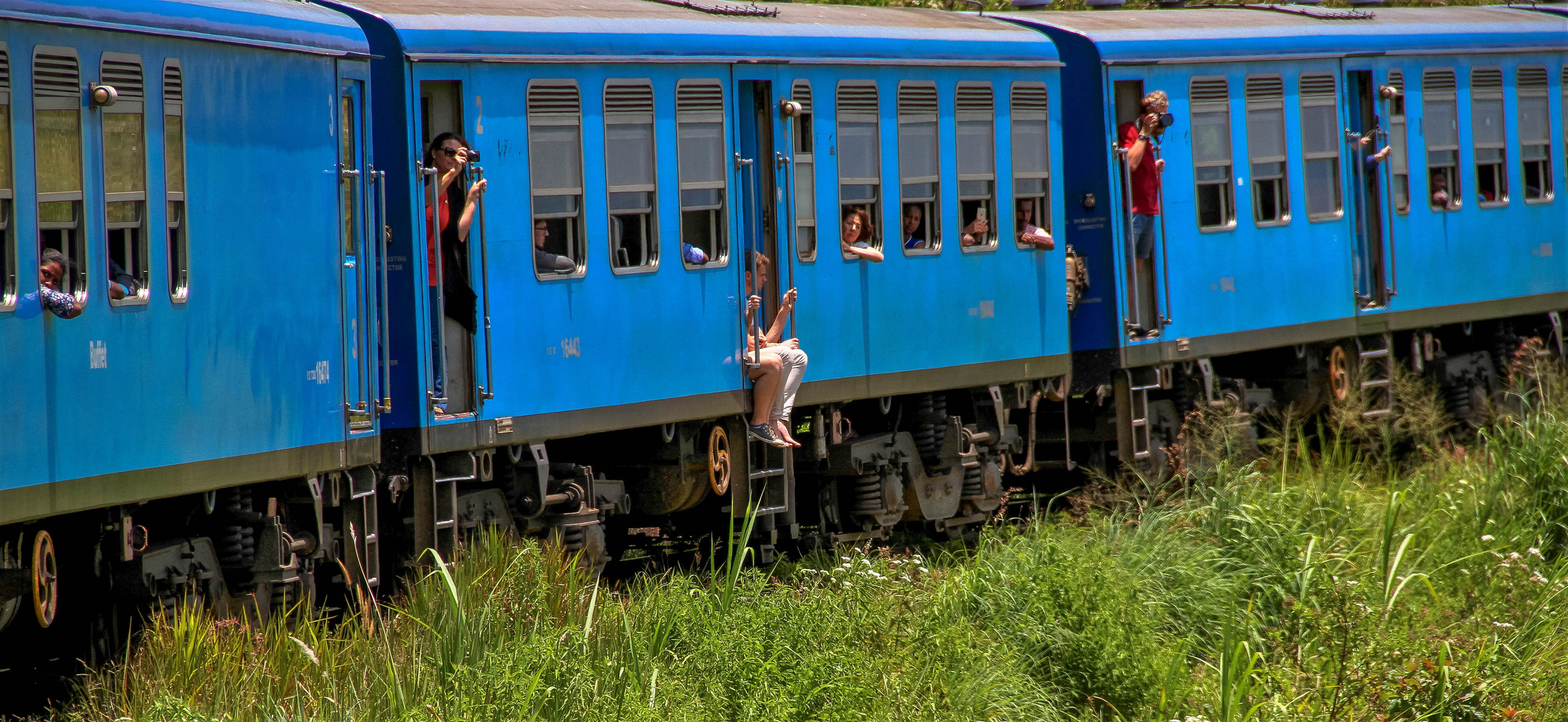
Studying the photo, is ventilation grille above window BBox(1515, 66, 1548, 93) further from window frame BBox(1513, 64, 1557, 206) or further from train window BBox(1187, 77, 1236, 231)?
train window BBox(1187, 77, 1236, 231)

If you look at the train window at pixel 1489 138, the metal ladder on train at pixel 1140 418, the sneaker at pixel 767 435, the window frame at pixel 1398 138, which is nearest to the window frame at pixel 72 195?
the sneaker at pixel 767 435

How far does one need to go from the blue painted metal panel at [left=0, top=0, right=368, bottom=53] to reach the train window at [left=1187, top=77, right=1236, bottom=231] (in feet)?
25.9

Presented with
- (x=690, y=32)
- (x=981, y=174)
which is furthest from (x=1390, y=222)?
(x=690, y=32)

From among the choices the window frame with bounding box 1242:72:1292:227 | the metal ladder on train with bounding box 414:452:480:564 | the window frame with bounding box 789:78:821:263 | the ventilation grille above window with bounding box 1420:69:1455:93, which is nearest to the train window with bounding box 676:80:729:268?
the window frame with bounding box 789:78:821:263

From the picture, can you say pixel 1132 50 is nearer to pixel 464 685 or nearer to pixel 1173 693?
pixel 1173 693

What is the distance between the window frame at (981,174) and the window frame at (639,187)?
306cm

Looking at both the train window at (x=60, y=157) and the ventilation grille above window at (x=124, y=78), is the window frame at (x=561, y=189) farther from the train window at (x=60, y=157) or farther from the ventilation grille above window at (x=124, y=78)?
the train window at (x=60, y=157)

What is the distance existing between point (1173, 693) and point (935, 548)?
4959 millimetres

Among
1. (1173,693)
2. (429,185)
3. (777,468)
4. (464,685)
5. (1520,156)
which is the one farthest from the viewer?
(1520,156)

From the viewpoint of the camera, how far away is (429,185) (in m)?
10.8

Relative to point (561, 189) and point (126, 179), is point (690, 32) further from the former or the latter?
point (126, 179)

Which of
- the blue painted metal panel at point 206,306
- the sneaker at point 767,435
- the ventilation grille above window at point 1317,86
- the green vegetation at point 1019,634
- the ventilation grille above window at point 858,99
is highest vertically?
the ventilation grille above window at point 1317,86

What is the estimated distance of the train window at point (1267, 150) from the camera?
1694 centimetres

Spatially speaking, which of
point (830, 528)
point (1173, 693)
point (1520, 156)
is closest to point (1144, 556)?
point (1173, 693)
